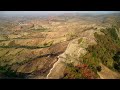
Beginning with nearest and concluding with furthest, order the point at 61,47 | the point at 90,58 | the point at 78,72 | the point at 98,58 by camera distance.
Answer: the point at 78,72 < the point at 90,58 < the point at 98,58 < the point at 61,47

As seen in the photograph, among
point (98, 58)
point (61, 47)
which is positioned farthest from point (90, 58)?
point (61, 47)

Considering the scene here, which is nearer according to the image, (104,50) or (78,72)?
(78,72)

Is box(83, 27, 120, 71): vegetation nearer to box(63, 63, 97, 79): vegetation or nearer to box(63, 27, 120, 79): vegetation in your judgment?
box(63, 27, 120, 79): vegetation

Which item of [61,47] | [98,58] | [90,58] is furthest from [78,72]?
[61,47]

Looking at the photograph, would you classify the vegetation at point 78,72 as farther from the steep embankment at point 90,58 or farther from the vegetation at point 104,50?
the vegetation at point 104,50

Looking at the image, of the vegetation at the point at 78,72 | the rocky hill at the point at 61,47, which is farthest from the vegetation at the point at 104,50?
the vegetation at the point at 78,72

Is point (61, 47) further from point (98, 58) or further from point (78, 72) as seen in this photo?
point (98, 58)

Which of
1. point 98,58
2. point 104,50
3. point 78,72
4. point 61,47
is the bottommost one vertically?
point 78,72

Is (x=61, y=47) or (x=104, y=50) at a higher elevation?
(x=61, y=47)

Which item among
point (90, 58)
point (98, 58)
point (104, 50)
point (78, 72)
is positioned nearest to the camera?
point (78, 72)

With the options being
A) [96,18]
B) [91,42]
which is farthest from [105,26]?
[91,42]

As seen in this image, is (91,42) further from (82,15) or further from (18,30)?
(18,30)
